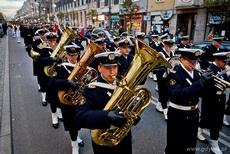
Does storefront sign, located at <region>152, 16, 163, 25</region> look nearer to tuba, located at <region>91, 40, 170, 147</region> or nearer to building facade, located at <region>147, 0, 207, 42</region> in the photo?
building facade, located at <region>147, 0, 207, 42</region>

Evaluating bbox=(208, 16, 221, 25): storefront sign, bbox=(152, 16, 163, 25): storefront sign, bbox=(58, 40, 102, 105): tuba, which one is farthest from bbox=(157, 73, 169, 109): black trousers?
bbox=(152, 16, 163, 25): storefront sign

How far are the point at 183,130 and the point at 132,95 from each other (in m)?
1.85

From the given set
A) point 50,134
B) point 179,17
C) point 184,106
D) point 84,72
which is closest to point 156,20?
point 179,17

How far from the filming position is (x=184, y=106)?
13.5 feet

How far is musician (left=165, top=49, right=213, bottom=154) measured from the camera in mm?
3986

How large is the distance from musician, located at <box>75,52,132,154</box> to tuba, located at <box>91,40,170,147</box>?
0.47 feet

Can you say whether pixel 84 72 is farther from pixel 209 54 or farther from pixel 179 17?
pixel 179 17

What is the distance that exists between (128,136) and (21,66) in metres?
13.2

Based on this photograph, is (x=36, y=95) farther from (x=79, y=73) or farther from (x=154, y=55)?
(x=154, y=55)

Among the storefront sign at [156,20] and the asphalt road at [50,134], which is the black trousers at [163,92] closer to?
the asphalt road at [50,134]

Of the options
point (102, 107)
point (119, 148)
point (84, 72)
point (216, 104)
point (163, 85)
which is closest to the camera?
point (102, 107)

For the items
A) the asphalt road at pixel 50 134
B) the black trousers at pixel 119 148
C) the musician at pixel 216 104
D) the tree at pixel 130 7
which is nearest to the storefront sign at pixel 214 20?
the tree at pixel 130 7

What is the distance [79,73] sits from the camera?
4.48m

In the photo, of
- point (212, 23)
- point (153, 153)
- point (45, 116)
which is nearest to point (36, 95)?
point (45, 116)
